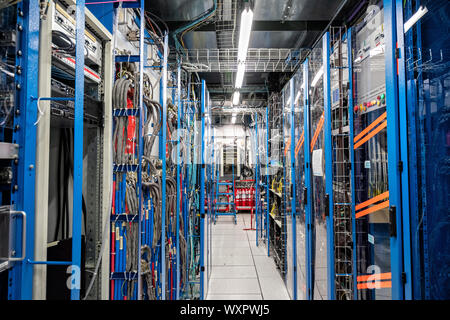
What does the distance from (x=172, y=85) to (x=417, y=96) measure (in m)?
2.58

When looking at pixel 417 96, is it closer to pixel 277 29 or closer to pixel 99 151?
pixel 99 151

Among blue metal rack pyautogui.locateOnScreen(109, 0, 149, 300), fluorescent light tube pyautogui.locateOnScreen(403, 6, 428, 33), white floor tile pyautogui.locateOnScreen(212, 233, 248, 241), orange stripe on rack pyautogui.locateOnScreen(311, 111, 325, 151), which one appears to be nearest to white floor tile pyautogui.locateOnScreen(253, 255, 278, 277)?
white floor tile pyautogui.locateOnScreen(212, 233, 248, 241)


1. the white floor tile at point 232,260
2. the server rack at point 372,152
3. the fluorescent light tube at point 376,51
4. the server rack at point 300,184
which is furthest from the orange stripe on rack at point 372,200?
the white floor tile at point 232,260

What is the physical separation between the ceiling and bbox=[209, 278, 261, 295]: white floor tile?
347 centimetres

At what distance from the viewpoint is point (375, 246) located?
70.9 inches

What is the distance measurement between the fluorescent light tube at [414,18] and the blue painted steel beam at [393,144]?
0.19ft

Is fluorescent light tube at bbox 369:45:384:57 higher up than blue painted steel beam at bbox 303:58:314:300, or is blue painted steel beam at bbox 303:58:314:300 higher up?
fluorescent light tube at bbox 369:45:384:57

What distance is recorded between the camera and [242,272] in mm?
3850

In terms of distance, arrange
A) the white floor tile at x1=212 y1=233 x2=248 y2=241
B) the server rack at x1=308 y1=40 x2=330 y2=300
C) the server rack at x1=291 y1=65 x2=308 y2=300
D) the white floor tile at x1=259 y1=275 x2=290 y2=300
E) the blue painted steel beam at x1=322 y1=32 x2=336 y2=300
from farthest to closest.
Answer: the white floor tile at x1=212 y1=233 x2=248 y2=241 < the white floor tile at x1=259 y1=275 x2=290 y2=300 < the server rack at x1=291 y1=65 x2=308 y2=300 < the server rack at x1=308 y1=40 x2=330 y2=300 < the blue painted steel beam at x1=322 y1=32 x2=336 y2=300

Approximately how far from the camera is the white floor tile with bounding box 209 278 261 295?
3266 millimetres

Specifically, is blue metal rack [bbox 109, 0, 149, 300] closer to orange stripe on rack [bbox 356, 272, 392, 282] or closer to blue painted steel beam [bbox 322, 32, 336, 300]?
blue painted steel beam [bbox 322, 32, 336, 300]

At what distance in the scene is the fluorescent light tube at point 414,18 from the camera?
1.33 metres

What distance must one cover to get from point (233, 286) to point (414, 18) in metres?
3.53
